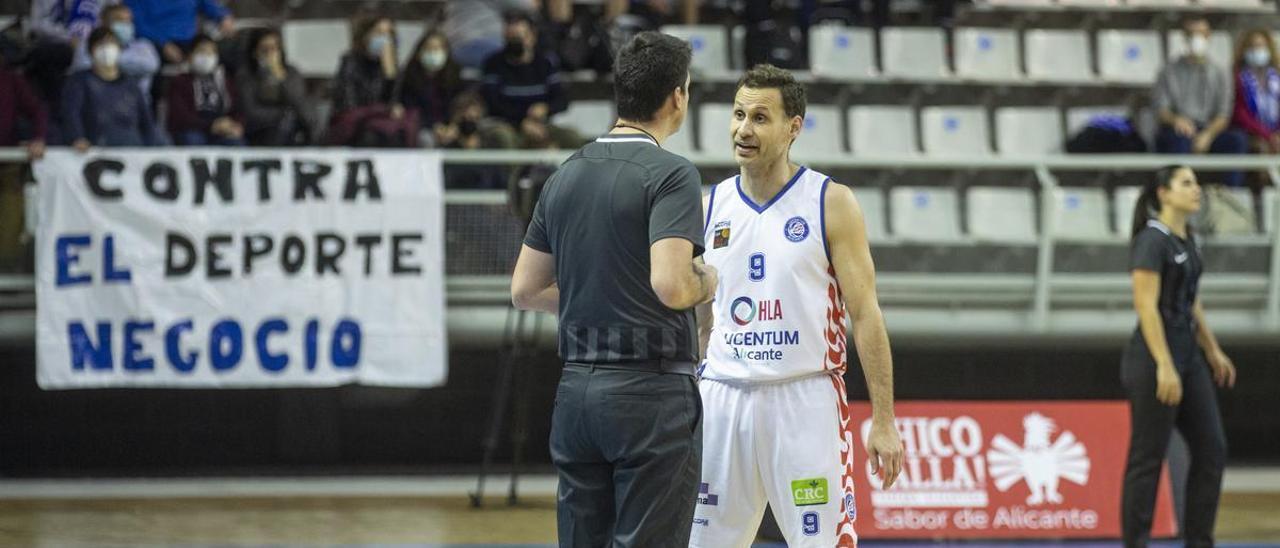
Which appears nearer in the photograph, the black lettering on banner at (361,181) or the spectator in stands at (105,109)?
the black lettering on banner at (361,181)

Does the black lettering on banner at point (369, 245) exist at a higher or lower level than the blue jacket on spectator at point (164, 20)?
lower

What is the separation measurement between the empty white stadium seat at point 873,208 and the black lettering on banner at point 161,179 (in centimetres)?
477

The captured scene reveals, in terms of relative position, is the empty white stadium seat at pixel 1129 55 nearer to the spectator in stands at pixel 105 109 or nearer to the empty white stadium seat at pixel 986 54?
the empty white stadium seat at pixel 986 54

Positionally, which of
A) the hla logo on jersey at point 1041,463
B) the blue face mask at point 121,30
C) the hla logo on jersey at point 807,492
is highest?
the blue face mask at point 121,30

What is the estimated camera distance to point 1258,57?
13.6m

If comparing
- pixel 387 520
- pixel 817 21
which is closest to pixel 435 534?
pixel 387 520

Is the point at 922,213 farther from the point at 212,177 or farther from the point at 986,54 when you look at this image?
the point at 212,177

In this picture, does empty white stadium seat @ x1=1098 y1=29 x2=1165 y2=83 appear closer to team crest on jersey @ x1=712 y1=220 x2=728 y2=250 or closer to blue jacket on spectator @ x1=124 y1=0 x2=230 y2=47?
blue jacket on spectator @ x1=124 y1=0 x2=230 y2=47

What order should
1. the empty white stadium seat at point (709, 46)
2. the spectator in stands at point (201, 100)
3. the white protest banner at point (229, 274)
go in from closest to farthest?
the white protest banner at point (229, 274)
the spectator in stands at point (201, 100)
the empty white stadium seat at point (709, 46)

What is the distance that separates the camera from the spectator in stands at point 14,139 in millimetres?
→ 10648

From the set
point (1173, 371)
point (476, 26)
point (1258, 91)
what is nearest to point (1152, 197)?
point (1173, 371)

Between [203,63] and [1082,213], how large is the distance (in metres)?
6.38

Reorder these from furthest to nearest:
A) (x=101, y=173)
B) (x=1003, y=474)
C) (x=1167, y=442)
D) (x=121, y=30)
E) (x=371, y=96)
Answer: (x=371, y=96) → (x=121, y=30) → (x=101, y=173) → (x=1003, y=474) → (x=1167, y=442)

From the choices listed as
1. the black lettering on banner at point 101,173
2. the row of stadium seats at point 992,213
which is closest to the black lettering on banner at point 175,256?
the black lettering on banner at point 101,173
